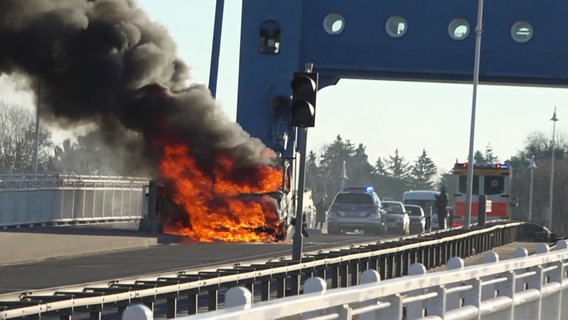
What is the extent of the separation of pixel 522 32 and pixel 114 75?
1879cm

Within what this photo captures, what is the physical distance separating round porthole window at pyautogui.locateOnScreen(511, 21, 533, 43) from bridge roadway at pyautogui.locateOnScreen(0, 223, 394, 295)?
485 inches

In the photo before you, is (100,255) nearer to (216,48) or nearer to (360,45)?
(216,48)

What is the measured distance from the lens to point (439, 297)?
12.4 metres

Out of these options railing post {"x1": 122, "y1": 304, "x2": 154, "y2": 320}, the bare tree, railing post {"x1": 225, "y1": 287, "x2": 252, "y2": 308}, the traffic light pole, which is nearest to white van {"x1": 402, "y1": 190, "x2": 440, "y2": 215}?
the bare tree

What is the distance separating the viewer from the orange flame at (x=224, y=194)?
36875 millimetres

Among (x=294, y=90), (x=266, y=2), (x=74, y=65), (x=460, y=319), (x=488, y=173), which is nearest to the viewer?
(x=460, y=319)

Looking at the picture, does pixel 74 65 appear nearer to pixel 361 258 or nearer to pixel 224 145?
pixel 224 145

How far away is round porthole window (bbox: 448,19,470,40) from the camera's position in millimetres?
51000

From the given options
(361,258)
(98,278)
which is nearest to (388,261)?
(361,258)

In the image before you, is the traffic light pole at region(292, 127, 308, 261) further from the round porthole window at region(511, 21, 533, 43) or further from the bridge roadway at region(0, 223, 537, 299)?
the round porthole window at region(511, 21, 533, 43)

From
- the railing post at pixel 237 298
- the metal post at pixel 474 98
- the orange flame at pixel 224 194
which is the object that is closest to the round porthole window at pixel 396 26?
the metal post at pixel 474 98

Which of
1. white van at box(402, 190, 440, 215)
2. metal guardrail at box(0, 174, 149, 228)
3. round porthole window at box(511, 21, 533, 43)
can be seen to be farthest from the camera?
white van at box(402, 190, 440, 215)

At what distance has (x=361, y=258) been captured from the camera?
984 inches

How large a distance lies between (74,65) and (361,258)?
11.3 m
